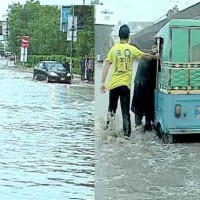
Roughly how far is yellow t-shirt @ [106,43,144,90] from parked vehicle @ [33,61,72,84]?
174 centimetres

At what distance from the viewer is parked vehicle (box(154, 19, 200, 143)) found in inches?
287

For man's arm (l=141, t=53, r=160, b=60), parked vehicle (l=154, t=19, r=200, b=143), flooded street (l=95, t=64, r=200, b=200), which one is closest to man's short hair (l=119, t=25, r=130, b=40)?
man's arm (l=141, t=53, r=160, b=60)

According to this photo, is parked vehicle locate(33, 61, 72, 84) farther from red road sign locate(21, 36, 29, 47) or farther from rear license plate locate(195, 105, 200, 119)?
rear license plate locate(195, 105, 200, 119)

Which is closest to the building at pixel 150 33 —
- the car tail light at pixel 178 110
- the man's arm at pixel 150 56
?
the man's arm at pixel 150 56

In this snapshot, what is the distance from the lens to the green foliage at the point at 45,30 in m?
4.61

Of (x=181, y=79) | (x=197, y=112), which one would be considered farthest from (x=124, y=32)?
(x=197, y=112)

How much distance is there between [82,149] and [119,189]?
41cm

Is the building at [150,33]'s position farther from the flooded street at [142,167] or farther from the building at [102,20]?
the building at [102,20]

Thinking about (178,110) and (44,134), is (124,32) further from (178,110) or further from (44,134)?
(44,134)

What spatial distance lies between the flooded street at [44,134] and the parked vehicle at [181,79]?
187cm

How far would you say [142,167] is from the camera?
6062 mm

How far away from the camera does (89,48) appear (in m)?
4.84

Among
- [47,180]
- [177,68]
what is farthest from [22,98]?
[177,68]

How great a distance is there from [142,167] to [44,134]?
1.07 m
